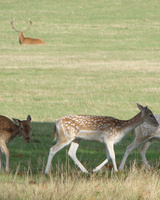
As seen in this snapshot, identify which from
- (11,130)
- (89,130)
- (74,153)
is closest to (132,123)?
(89,130)

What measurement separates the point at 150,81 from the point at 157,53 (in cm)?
956

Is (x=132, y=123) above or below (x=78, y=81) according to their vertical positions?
below

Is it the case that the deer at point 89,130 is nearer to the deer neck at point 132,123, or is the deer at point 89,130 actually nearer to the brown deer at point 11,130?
the deer neck at point 132,123

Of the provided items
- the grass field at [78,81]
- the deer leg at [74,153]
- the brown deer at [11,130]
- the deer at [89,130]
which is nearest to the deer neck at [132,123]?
the deer at [89,130]

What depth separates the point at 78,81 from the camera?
21.1 meters

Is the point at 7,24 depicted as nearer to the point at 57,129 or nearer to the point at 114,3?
the point at 114,3

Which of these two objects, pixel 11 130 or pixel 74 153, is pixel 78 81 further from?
pixel 74 153

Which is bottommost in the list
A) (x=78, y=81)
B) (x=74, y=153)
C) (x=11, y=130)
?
(x=74, y=153)

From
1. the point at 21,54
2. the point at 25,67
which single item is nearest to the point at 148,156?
the point at 25,67

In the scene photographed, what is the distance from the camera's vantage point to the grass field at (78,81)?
675cm

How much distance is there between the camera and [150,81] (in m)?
21.1

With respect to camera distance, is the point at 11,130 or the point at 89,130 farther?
the point at 11,130

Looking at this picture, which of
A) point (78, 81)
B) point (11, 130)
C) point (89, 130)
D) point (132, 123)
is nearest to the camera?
point (89, 130)

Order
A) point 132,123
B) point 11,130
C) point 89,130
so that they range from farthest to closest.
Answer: point 11,130 → point 132,123 → point 89,130
